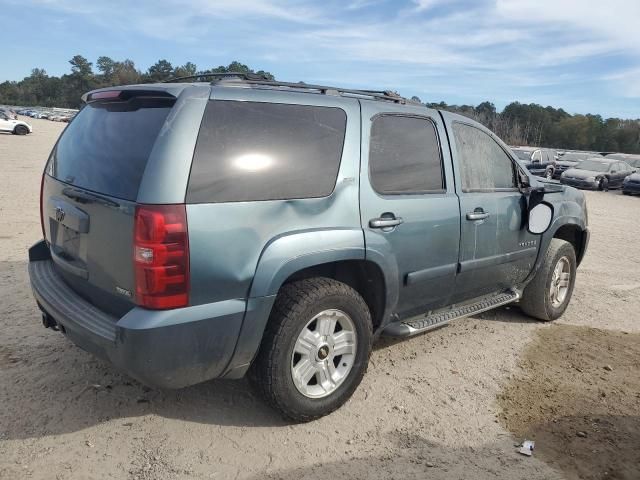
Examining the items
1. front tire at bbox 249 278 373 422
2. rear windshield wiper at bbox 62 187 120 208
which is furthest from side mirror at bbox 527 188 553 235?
rear windshield wiper at bbox 62 187 120 208

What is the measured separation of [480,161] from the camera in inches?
166

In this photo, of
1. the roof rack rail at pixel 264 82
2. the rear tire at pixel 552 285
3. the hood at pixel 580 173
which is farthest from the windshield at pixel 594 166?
the roof rack rail at pixel 264 82

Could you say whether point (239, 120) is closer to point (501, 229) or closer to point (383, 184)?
point (383, 184)

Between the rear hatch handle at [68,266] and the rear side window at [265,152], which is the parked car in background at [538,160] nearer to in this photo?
Result: the rear side window at [265,152]

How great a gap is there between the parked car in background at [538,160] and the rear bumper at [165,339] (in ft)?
76.6

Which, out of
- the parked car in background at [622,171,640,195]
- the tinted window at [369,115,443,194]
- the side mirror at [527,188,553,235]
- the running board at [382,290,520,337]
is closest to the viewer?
the tinted window at [369,115,443,194]

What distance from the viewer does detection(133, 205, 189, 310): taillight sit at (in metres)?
2.42

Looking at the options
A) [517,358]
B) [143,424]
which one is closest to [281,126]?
[143,424]

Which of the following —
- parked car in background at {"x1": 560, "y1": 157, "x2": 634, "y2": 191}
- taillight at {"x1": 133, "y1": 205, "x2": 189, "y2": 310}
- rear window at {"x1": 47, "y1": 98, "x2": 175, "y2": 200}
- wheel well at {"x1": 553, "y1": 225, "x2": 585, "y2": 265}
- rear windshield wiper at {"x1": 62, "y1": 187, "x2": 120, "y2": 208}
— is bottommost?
parked car in background at {"x1": 560, "y1": 157, "x2": 634, "y2": 191}

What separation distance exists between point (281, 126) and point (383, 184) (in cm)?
82

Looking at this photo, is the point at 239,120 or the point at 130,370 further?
the point at 239,120

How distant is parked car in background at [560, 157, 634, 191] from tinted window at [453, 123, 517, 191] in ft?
67.7

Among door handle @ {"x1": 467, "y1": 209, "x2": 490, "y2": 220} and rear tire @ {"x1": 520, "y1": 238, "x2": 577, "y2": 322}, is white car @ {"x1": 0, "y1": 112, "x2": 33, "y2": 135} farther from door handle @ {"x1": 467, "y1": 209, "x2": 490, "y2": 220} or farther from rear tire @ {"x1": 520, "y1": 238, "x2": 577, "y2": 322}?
door handle @ {"x1": 467, "y1": 209, "x2": 490, "y2": 220}

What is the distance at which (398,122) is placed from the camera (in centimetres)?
362
